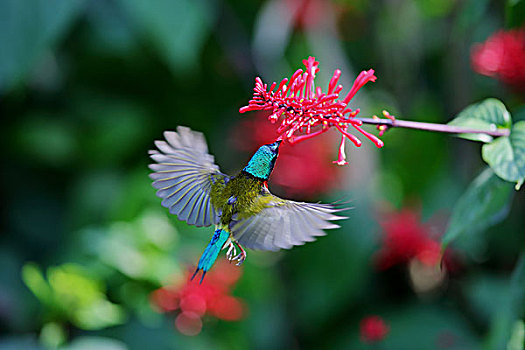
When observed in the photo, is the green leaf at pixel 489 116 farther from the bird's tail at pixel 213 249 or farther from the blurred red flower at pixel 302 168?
the blurred red flower at pixel 302 168

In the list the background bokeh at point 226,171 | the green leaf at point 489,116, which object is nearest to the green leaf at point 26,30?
the background bokeh at point 226,171

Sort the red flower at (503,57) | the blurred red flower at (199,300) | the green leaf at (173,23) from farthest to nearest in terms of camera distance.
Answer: the green leaf at (173,23) < the blurred red flower at (199,300) < the red flower at (503,57)

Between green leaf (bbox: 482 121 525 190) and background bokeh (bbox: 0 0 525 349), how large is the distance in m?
0.23

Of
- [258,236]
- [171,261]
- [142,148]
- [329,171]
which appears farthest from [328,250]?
[258,236]

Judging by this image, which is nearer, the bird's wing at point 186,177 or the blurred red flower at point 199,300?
the bird's wing at point 186,177

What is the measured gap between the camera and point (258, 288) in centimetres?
103

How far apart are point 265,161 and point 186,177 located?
99mm

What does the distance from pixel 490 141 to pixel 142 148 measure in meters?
0.93

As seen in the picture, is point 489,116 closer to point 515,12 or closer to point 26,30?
point 515,12

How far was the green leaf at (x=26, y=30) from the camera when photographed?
0.98 meters

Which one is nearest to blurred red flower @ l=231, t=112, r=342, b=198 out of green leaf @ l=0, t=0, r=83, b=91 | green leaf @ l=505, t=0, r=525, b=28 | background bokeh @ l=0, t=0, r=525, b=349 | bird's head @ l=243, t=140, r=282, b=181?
background bokeh @ l=0, t=0, r=525, b=349

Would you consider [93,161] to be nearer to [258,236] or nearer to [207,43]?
[207,43]

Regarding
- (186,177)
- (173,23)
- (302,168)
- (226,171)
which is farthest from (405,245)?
(186,177)

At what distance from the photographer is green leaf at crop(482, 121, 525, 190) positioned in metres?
0.45
